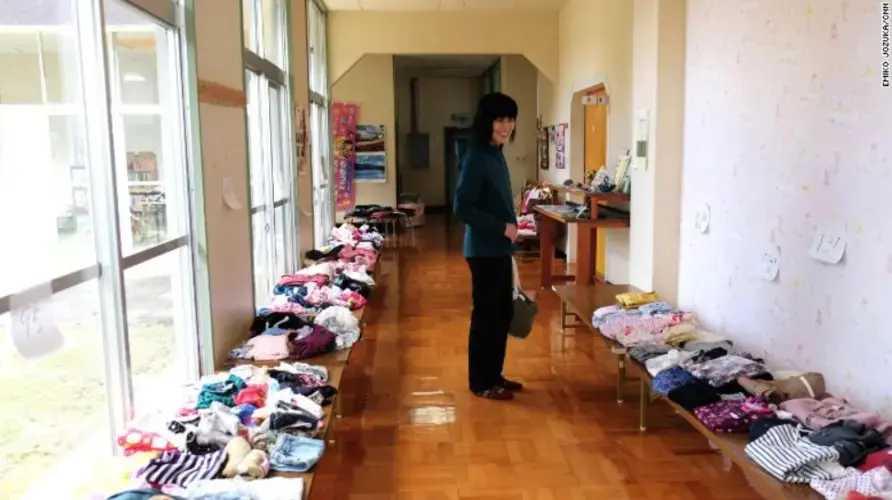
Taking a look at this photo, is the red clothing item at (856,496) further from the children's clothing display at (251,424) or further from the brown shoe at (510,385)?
the brown shoe at (510,385)

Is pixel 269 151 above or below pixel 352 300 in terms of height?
above

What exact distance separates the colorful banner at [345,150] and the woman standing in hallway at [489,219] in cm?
842

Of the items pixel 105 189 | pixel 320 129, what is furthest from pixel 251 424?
pixel 320 129

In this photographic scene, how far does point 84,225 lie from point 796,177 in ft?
9.44

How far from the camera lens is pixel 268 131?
16.9 feet

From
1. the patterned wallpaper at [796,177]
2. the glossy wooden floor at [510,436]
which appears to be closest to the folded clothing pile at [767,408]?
the patterned wallpaper at [796,177]

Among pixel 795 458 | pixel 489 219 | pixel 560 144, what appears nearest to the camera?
pixel 795 458

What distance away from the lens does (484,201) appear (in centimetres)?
390

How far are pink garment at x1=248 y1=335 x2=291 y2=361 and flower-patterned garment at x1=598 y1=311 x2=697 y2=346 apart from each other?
1.75m

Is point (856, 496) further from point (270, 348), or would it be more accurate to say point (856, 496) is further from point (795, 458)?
point (270, 348)

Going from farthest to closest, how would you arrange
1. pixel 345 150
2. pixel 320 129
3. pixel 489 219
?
pixel 345 150 < pixel 320 129 < pixel 489 219

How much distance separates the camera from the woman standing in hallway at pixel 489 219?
382 cm

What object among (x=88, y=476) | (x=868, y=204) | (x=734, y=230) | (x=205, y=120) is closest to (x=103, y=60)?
(x=205, y=120)

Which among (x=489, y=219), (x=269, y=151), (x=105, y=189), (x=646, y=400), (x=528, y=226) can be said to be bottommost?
(x=646, y=400)
